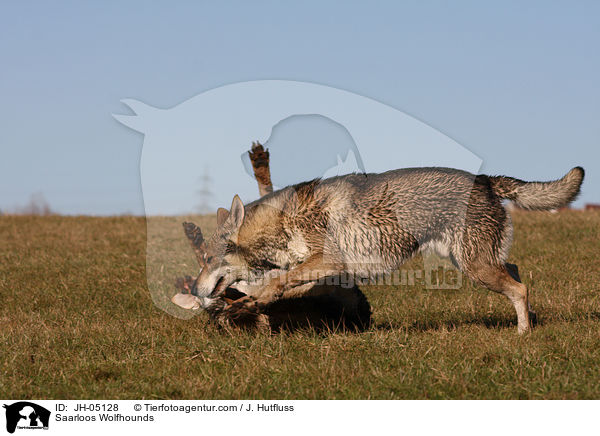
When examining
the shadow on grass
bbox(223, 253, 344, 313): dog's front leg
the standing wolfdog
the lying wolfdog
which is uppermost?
the standing wolfdog

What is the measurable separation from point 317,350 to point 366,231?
1.67m

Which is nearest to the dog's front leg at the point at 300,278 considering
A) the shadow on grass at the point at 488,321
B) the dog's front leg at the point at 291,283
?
the dog's front leg at the point at 291,283

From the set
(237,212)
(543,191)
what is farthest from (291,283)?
(543,191)

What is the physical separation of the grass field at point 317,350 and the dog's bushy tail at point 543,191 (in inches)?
62.3

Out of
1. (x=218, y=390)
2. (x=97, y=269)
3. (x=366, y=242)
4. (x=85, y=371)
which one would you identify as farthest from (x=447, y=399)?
(x=97, y=269)

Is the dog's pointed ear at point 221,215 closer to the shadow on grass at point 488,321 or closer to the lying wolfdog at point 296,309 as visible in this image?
the lying wolfdog at point 296,309

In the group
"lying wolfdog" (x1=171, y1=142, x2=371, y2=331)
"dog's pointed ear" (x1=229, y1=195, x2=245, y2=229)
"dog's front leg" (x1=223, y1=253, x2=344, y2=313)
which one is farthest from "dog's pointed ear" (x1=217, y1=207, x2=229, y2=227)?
"dog's front leg" (x1=223, y1=253, x2=344, y2=313)

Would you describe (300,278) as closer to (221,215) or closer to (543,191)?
(221,215)

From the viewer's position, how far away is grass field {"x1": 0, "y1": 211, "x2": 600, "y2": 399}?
221 inches

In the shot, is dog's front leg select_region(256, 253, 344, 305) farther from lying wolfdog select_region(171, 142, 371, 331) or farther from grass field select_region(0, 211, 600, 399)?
grass field select_region(0, 211, 600, 399)

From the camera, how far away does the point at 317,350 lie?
6617 mm

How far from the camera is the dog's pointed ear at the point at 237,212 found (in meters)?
6.99

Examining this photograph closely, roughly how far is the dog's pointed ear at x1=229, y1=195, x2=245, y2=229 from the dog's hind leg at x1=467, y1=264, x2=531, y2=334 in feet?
9.46

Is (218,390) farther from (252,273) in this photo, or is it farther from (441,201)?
(441,201)
